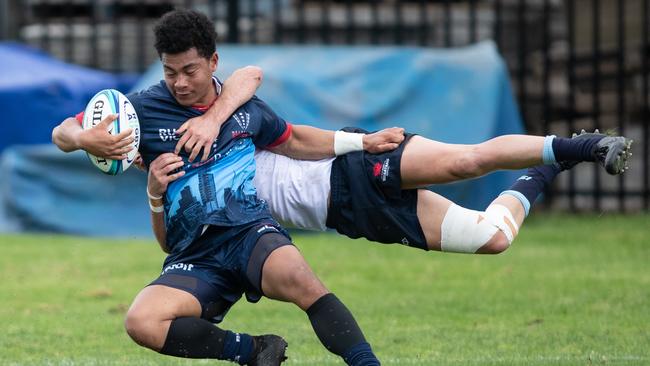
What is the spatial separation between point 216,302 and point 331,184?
0.83m

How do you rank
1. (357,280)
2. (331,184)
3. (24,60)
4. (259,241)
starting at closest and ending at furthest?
(259,241) < (331,184) < (357,280) < (24,60)

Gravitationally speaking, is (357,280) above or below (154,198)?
below

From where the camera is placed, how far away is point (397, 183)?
643cm

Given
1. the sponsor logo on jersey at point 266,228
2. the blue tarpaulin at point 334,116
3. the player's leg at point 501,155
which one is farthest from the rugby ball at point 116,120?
the blue tarpaulin at point 334,116

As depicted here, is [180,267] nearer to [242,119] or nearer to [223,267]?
[223,267]

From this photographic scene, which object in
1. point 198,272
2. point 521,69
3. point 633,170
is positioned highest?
point 198,272

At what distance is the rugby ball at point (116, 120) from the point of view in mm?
6109

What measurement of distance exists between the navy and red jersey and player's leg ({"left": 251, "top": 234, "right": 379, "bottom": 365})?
31 cm

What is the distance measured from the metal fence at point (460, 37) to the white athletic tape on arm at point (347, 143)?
7.58 m

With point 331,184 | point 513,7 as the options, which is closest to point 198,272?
point 331,184

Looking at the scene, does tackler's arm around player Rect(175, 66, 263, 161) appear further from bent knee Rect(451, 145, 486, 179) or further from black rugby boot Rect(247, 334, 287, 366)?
bent knee Rect(451, 145, 486, 179)

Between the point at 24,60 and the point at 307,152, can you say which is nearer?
the point at 307,152

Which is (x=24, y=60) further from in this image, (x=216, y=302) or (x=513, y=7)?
(x=216, y=302)

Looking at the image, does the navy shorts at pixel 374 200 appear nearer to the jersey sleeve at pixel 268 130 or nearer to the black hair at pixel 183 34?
the jersey sleeve at pixel 268 130
